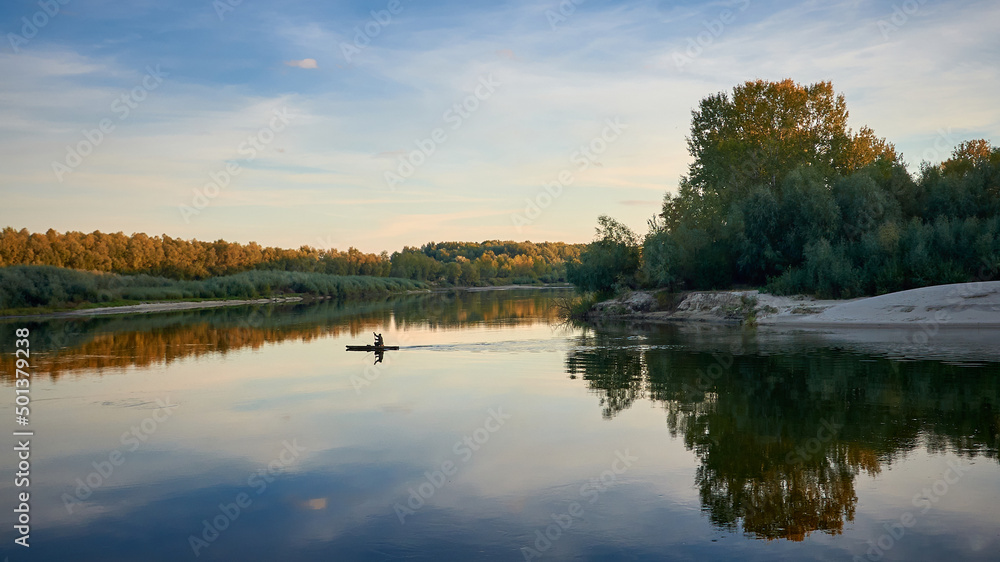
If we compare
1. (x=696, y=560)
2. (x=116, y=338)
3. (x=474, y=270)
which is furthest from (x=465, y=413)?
(x=474, y=270)

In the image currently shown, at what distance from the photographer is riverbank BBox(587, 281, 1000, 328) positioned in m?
29.4

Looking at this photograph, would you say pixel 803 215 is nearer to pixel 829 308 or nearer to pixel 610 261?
pixel 829 308

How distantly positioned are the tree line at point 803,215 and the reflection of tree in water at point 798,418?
15.8m

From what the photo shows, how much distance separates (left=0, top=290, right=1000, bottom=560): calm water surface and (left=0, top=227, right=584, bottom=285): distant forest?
1410 inches

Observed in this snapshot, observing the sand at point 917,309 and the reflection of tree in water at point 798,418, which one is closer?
the reflection of tree in water at point 798,418

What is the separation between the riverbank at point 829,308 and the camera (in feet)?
96.4

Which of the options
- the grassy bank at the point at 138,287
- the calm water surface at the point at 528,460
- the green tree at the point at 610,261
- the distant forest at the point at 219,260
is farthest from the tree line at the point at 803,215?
the grassy bank at the point at 138,287

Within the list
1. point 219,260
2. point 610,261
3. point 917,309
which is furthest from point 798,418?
point 219,260

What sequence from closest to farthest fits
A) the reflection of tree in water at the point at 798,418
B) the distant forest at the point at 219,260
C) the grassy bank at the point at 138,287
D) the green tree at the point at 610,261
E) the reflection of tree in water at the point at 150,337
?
1. the reflection of tree in water at the point at 798,418
2. the reflection of tree in water at the point at 150,337
3. the green tree at the point at 610,261
4. the grassy bank at the point at 138,287
5. the distant forest at the point at 219,260

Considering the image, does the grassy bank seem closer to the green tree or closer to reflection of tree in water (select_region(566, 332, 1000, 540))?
the green tree

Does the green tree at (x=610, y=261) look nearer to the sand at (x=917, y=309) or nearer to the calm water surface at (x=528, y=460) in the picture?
the sand at (x=917, y=309)

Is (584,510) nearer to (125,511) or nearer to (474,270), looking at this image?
(125,511)

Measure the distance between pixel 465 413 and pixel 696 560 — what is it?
8466 millimetres

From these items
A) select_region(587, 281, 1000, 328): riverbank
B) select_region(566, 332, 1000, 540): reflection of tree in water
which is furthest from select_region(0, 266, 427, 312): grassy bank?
select_region(566, 332, 1000, 540): reflection of tree in water
